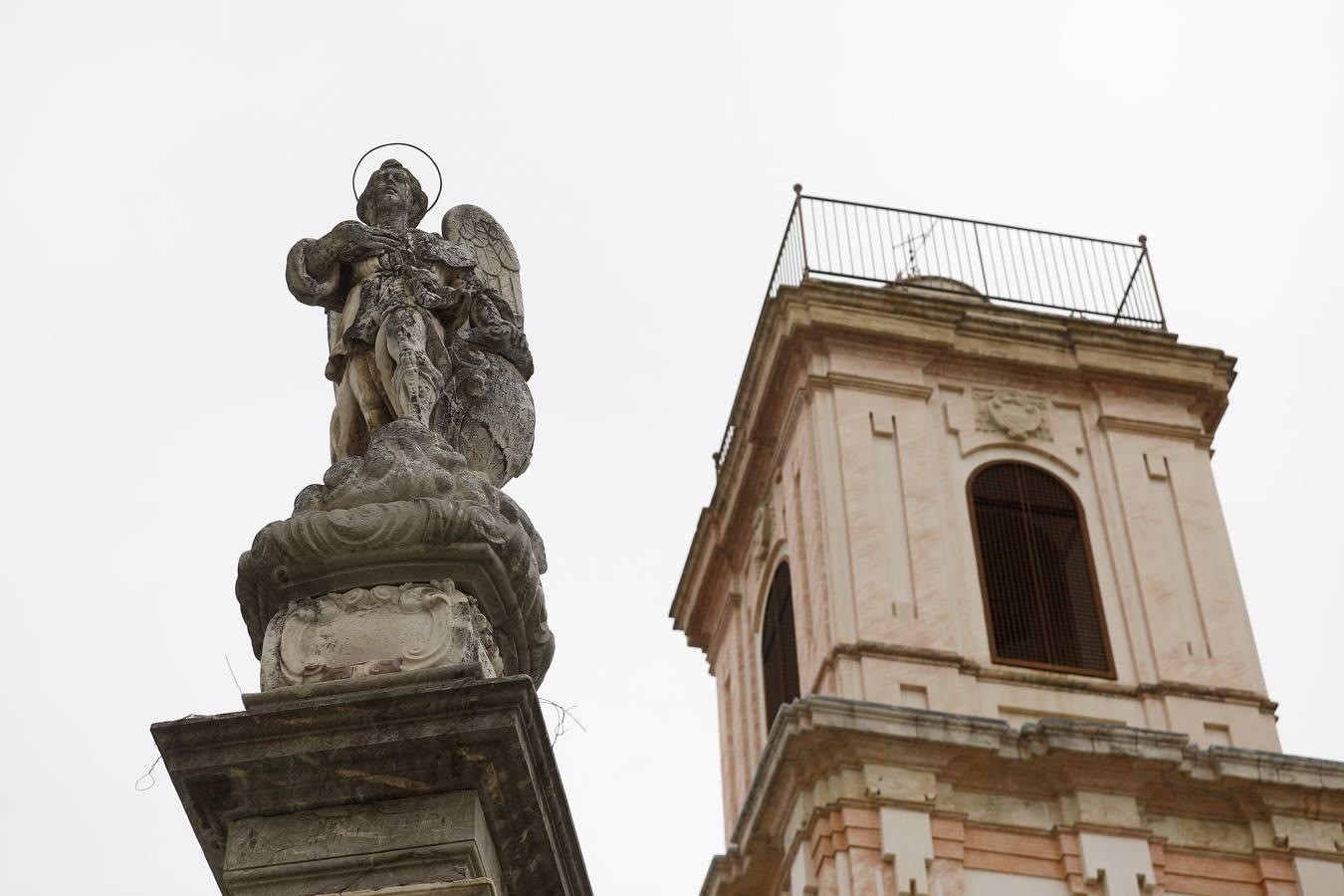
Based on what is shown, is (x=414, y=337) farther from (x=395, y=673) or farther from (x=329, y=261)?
(x=395, y=673)

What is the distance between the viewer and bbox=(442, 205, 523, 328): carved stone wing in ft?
22.9

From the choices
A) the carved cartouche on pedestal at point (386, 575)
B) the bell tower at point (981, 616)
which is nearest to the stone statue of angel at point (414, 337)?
the carved cartouche on pedestal at point (386, 575)

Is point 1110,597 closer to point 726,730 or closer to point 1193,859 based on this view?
point 1193,859

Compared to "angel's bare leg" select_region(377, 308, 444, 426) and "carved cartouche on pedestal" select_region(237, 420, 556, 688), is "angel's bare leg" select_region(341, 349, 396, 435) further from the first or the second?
"carved cartouche on pedestal" select_region(237, 420, 556, 688)

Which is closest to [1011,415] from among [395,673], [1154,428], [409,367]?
[1154,428]

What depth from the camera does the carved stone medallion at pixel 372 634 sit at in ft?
16.8

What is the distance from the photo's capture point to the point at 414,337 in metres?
6.17

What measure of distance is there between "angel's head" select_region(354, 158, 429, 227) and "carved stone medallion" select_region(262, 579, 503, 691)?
6.07 ft

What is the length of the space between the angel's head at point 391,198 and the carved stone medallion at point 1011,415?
2251cm

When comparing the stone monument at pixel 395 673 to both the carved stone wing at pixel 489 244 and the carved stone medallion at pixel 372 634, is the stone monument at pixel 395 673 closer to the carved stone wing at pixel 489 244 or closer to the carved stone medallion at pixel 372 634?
the carved stone medallion at pixel 372 634

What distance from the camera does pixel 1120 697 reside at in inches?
1037

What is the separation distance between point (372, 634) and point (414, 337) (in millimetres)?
1229

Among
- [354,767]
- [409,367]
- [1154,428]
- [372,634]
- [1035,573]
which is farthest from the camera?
[1154,428]

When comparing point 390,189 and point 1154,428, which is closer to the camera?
point 390,189
